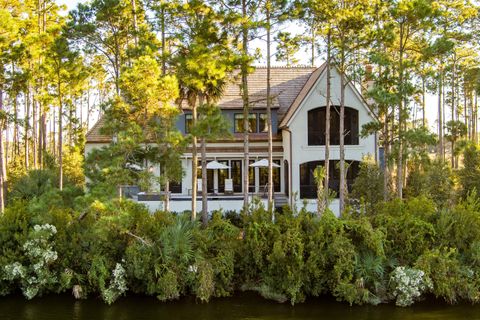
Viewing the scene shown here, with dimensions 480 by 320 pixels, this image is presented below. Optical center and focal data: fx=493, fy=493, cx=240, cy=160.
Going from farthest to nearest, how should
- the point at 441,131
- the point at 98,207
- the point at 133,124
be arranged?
the point at 441,131
the point at 133,124
the point at 98,207

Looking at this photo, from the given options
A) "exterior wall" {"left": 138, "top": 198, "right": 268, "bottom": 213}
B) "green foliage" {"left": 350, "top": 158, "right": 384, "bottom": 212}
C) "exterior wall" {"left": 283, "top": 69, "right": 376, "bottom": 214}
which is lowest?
"exterior wall" {"left": 138, "top": 198, "right": 268, "bottom": 213}

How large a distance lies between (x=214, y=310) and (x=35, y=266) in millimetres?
5562

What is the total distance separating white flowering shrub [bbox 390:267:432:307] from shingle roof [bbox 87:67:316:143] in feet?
48.4

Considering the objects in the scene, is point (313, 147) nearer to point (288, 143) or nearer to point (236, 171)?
point (288, 143)

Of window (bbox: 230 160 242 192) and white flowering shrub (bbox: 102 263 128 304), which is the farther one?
window (bbox: 230 160 242 192)

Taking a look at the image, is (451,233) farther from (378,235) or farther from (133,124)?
(133,124)

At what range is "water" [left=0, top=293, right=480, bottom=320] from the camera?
533 inches

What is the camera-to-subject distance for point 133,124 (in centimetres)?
1478

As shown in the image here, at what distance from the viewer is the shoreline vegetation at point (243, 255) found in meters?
14.7

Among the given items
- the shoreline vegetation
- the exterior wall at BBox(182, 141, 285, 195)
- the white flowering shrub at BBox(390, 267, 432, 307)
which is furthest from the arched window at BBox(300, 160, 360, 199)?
the white flowering shrub at BBox(390, 267, 432, 307)

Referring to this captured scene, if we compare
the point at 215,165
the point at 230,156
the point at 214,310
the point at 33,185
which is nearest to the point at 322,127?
the point at 230,156

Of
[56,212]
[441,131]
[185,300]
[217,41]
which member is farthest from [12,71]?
[441,131]

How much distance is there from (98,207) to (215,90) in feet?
25.5

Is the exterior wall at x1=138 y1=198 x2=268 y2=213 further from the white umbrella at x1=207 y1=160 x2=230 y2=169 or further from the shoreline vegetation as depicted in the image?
the shoreline vegetation
